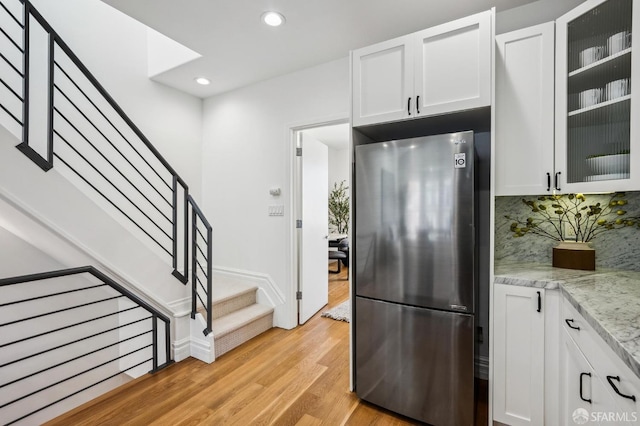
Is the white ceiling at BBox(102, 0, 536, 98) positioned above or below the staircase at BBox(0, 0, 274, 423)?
above

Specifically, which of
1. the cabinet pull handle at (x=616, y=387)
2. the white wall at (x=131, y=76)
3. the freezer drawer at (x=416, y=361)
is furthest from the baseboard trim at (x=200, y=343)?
the cabinet pull handle at (x=616, y=387)

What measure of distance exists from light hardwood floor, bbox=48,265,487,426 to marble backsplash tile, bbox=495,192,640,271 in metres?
1.02

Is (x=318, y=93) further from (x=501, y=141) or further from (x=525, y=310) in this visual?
(x=525, y=310)

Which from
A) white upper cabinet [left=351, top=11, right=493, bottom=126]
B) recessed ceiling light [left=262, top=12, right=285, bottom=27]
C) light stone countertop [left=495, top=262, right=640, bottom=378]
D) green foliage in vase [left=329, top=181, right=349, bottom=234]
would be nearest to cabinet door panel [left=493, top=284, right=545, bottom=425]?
light stone countertop [left=495, top=262, right=640, bottom=378]

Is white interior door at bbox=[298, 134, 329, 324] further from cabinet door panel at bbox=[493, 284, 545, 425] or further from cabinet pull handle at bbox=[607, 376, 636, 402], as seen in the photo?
cabinet pull handle at bbox=[607, 376, 636, 402]

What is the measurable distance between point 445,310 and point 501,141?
Answer: 1.08 metres

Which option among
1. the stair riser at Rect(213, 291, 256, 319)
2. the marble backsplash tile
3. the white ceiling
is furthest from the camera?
the stair riser at Rect(213, 291, 256, 319)

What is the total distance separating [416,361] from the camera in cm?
171

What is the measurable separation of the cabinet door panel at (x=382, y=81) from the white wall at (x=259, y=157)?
0.77 meters

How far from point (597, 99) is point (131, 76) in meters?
3.79

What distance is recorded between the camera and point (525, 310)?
1.54 meters

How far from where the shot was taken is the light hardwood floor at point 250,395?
1.78 metres

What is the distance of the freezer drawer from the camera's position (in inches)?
63.1

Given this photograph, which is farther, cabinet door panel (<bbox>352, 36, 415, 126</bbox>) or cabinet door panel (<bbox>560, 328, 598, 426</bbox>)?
cabinet door panel (<bbox>352, 36, 415, 126</bbox>)
